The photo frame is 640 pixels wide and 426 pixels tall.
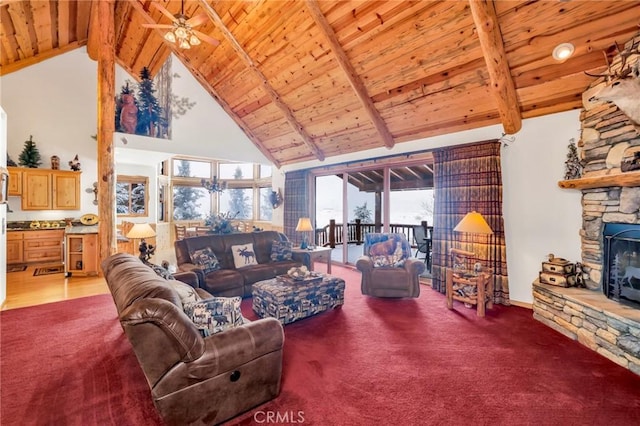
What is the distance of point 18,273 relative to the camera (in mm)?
5391

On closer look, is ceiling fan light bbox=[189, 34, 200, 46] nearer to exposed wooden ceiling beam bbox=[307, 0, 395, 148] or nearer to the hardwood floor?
exposed wooden ceiling beam bbox=[307, 0, 395, 148]

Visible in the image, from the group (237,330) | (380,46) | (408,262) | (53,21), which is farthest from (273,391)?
(53,21)

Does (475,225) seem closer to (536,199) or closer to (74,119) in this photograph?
(536,199)

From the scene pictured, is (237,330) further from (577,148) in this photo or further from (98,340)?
(577,148)

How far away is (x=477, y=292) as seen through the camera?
370 centimetres

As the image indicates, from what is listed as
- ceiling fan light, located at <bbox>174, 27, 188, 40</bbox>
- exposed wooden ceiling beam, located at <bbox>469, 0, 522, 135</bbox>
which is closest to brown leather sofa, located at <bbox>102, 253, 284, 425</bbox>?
ceiling fan light, located at <bbox>174, 27, 188, 40</bbox>

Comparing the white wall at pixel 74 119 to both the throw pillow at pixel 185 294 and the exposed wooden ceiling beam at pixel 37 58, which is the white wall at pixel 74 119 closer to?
the exposed wooden ceiling beam at pixel 37 58

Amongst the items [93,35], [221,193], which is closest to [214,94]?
[93,35]

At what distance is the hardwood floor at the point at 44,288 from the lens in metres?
4.04

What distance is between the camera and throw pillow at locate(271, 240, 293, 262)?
4.75 m

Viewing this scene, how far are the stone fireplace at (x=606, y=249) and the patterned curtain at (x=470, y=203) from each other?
676 millimetres

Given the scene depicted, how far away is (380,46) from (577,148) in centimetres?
279

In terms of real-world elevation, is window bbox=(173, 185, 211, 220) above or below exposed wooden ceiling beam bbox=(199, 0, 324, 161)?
below

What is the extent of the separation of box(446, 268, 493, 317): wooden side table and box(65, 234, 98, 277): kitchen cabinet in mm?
6162
